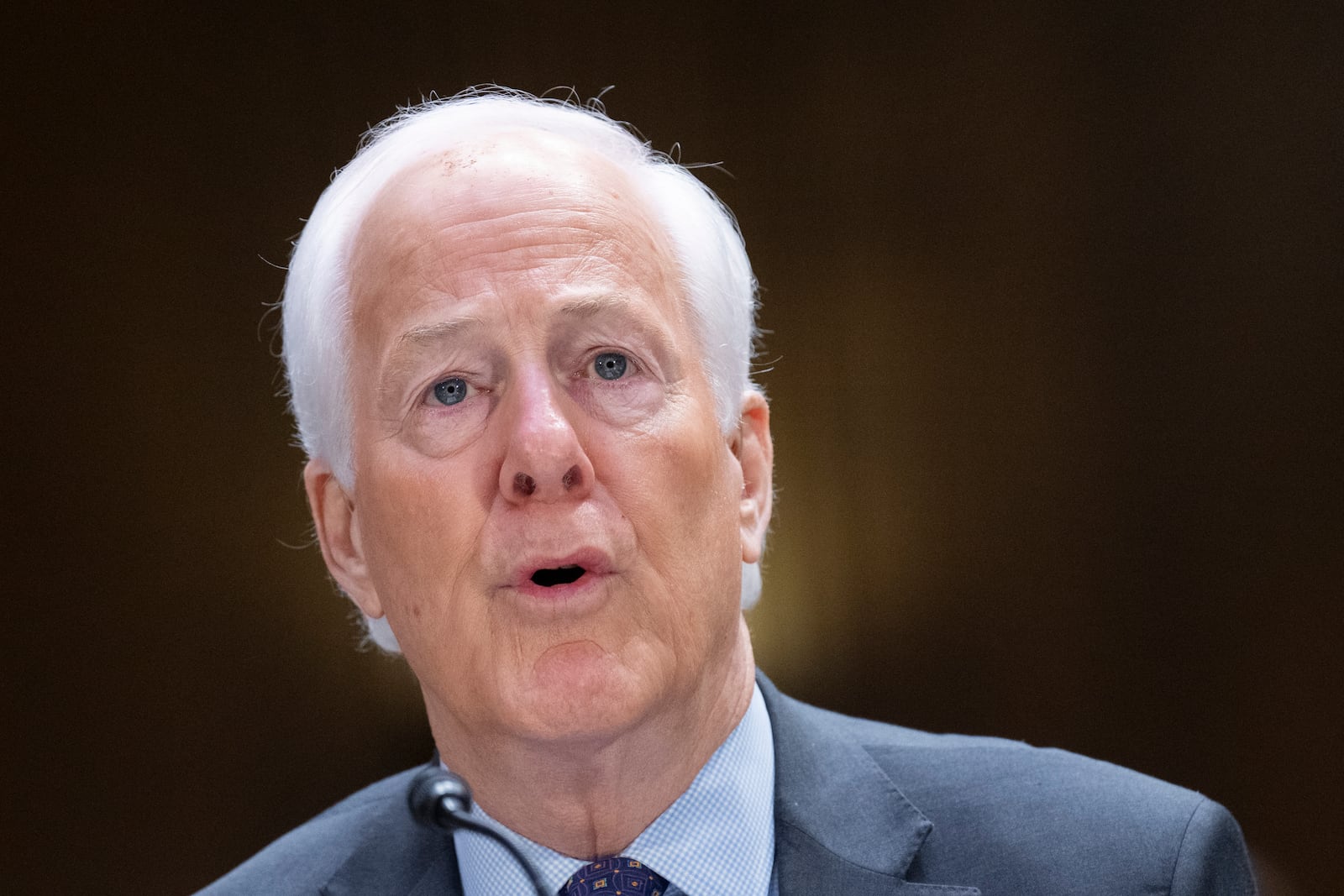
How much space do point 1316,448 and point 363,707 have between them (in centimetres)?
211

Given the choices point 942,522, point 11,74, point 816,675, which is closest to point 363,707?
point 816,675

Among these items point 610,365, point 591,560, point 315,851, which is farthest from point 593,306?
point 315,851

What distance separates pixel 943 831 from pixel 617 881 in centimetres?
40

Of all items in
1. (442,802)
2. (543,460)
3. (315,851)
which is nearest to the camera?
(442,802)

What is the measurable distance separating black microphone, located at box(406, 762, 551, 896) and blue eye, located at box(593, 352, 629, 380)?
56 cm

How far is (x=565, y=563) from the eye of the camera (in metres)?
1.51

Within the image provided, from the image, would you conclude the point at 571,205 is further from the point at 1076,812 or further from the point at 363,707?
the point at 363,707

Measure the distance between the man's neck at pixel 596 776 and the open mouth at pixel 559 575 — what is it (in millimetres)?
177

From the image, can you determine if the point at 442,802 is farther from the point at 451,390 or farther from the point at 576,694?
the point at 451,390

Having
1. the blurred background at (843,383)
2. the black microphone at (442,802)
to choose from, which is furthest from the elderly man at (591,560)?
the blurred background at (843,383)

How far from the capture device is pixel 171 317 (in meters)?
3.13

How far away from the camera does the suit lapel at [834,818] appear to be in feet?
5.38

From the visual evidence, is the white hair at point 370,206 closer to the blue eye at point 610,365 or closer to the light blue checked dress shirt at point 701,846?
the blue eye at point 610,365

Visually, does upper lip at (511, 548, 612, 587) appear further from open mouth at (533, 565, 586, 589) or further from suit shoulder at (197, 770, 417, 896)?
suit shoulder at (197, 770, 417, 896)
